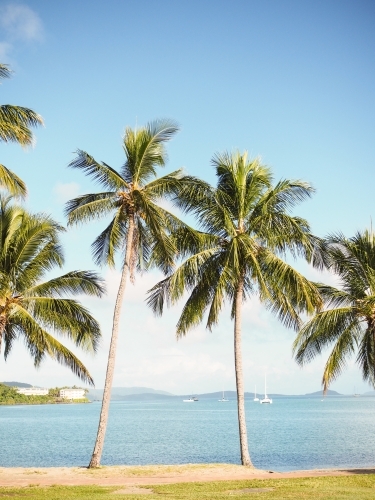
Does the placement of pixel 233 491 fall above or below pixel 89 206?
below

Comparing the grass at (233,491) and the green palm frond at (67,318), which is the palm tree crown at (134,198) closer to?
the green palm frond at (67,318)

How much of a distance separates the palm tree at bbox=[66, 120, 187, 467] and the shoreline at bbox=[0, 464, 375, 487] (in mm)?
4691

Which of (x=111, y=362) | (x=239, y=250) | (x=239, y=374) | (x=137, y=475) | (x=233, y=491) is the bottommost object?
(x=137, y=475)

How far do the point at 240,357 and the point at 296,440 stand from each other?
36418 mm

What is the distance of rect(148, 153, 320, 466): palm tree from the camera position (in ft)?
70.6

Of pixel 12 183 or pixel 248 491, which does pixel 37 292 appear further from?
pixel 248 491

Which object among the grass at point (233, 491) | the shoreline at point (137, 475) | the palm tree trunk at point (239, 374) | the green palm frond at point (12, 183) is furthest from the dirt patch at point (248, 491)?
the green palm frond at point (12, 183)

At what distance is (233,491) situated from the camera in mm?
14844

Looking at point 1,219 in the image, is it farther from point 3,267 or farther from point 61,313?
point 61,313

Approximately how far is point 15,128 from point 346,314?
45.6 feet

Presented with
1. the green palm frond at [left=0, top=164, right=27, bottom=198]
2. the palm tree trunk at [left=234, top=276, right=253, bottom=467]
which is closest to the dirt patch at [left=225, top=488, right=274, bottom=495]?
the palm tree trunk at [left=234, top=276, right=253, bottom=467]

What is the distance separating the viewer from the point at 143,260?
23.6 meters

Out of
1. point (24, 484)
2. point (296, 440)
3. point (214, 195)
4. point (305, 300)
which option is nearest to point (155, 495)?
point (24, 484)

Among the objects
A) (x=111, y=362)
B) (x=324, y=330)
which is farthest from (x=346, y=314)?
(x=111, y=362)
